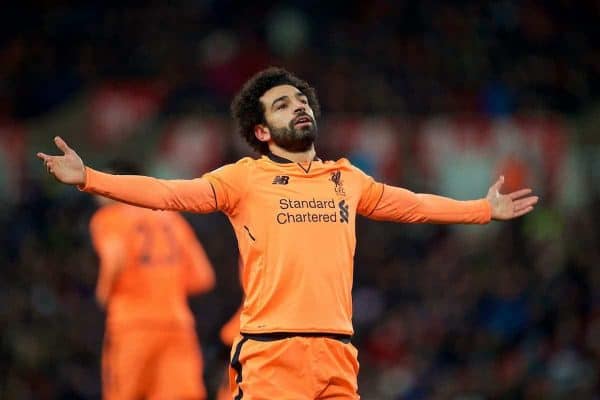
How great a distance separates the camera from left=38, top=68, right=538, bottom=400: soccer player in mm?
4922

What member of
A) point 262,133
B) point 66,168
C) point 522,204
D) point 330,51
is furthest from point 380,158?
point 66,168

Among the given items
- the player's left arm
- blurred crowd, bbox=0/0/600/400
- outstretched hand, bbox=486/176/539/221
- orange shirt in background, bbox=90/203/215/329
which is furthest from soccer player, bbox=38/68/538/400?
blurred crowd, bbox=0/0/600/400

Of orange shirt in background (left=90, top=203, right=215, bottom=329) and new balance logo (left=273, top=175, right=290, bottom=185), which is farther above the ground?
new balance logo (left=273, top=175, right=290, bottom=185)

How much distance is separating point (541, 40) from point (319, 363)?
8499 millimetres

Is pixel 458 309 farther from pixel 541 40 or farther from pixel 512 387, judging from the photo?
pixel 541 40

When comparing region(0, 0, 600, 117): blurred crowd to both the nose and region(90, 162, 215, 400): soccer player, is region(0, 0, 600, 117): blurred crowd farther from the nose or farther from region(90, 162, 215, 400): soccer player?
the nose

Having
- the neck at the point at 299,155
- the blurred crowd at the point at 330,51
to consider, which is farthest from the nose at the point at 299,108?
the blurred crowd at the point at 330,51

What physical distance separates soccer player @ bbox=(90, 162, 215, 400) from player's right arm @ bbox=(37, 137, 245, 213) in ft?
8.61

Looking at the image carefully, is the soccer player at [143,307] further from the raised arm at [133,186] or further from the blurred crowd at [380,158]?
the raised arm at [133,186]

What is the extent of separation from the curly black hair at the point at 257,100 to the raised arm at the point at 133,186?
527 mm

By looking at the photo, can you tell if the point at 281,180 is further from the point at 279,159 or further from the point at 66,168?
the point at 66,168

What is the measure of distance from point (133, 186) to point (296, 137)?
0.73 m

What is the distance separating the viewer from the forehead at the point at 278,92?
5414 millimetres

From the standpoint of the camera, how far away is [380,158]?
472 inches
